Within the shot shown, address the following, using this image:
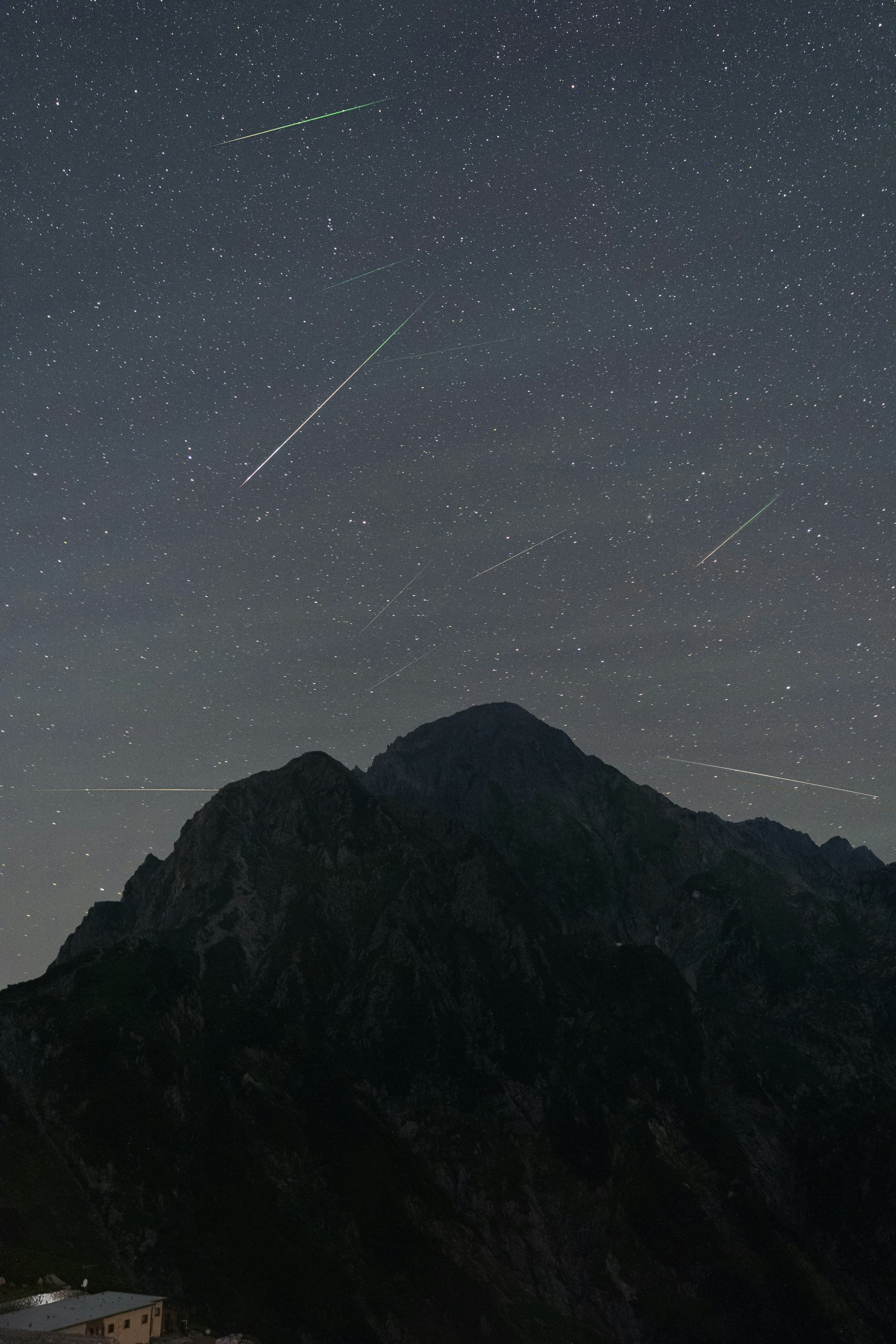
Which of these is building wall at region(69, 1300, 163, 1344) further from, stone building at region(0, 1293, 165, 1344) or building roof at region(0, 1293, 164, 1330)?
building roof at region(0, 1293, 164, 1330)

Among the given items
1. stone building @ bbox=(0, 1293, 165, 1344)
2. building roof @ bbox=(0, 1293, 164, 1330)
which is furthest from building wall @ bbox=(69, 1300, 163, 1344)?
building roof @ bbox=(0, 1293, 164, 1330)

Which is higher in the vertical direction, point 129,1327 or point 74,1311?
point 74,1311

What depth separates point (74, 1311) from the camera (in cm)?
10081

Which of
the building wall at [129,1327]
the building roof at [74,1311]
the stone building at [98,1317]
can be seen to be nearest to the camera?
the building roof at [74,1311]

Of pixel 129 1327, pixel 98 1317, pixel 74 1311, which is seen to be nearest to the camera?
Answer: pixel 98 1317

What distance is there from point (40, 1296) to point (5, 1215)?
7895 centimetres

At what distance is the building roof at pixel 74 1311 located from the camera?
313 feet

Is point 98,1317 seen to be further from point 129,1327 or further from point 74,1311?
point 129,1327

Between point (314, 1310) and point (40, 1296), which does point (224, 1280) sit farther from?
point (40, 1296)

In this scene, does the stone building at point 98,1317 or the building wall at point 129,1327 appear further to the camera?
the building wall at point 129,1327

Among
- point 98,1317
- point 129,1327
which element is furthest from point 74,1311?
point 129,1327

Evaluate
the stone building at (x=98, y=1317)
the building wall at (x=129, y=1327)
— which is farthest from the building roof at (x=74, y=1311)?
the building wall at (x=129, y=1327)

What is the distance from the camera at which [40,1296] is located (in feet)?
376

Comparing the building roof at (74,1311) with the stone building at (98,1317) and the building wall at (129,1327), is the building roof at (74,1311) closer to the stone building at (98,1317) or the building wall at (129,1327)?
the stone building at (98,1317)
